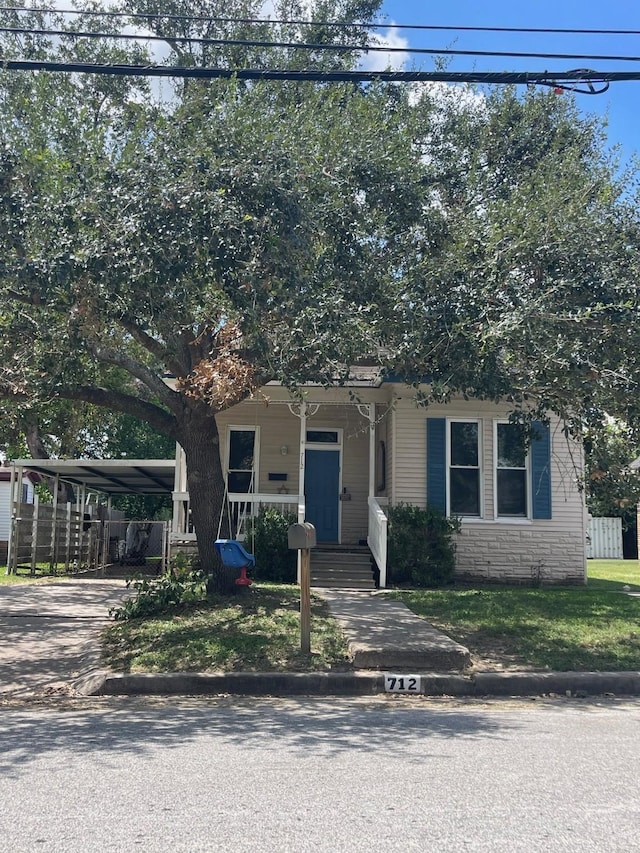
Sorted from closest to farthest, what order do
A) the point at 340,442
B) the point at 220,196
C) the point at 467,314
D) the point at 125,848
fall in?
the point at 125,848 < the point at 220,196 < the point at 467,314 < the point at 340,442

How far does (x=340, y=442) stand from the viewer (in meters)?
17.8

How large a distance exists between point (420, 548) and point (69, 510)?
10.4 meters

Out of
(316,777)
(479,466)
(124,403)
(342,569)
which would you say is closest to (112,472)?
(342,569)

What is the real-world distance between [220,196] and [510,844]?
22.5 feet

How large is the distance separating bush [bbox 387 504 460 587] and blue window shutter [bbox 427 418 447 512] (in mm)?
599

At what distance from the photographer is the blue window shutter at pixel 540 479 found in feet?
52.9

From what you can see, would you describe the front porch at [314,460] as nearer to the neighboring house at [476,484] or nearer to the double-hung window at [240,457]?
the double-hung window at [240,457]

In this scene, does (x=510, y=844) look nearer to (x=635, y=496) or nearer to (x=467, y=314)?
(x=467, y=314)

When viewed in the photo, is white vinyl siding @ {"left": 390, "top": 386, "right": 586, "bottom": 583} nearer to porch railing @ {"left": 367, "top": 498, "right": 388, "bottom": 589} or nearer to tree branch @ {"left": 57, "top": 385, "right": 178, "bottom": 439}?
porch railing @ {"left": 367, "top": 498, "right": 388, "bottom": 589}

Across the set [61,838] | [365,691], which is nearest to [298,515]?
[365,691]

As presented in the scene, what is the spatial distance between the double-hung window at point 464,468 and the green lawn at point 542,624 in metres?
2.31

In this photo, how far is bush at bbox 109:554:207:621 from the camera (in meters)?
10.9

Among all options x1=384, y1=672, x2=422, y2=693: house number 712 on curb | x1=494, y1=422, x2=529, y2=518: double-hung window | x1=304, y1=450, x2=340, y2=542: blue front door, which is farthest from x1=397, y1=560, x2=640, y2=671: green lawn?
x1=304, y1=450, x2=340, y2=542: blue front door

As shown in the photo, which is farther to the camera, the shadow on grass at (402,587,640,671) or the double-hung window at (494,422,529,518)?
the double-hung window at (494,422,529,518)
